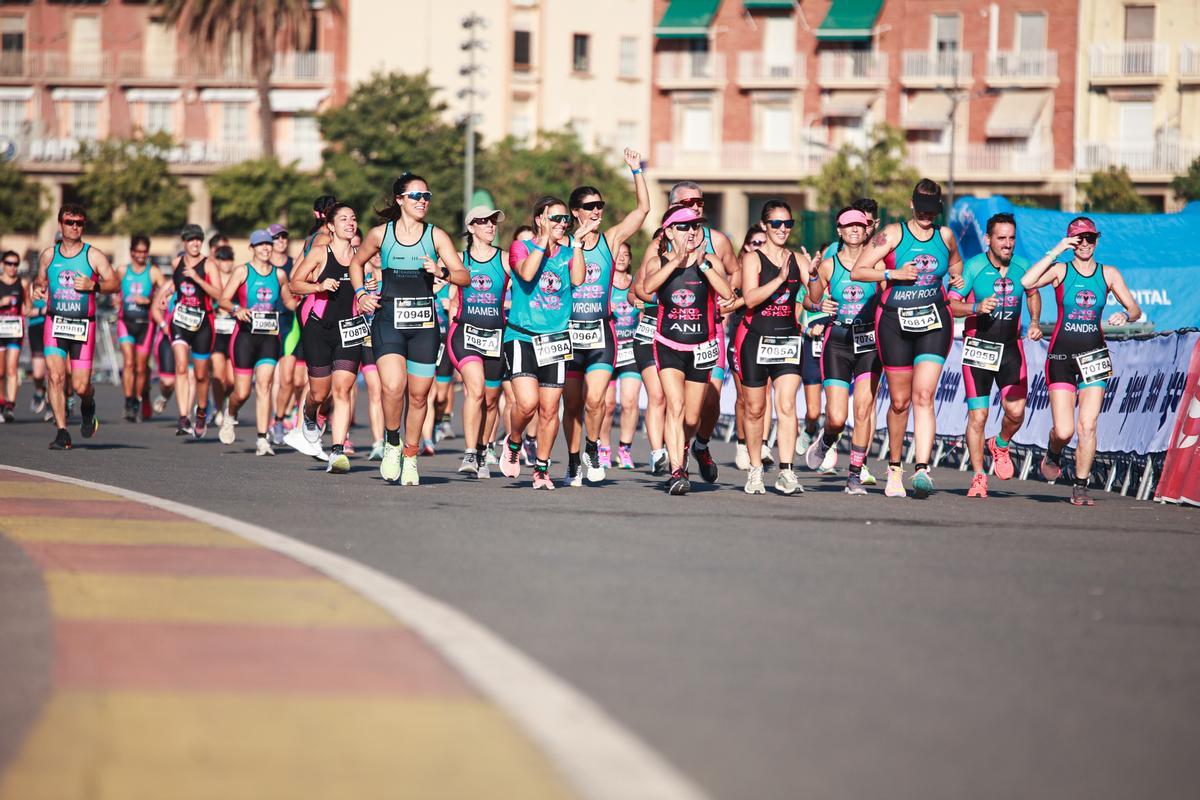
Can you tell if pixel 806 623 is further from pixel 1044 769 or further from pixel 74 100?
pixel 74 100

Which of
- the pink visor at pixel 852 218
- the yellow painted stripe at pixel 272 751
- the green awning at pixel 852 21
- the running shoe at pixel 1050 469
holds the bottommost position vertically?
the yellow painted stripe at pixel 272 751

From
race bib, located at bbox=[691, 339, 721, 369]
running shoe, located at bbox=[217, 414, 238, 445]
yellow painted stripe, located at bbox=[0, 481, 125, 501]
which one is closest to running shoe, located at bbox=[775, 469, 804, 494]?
race bib, located at bbox=[691, 339, 721, 369]

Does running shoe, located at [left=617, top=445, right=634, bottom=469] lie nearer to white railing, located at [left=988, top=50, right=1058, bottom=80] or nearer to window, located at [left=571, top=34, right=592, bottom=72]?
white railing, located at [left=988, top=50, right=1058, bottom=80]

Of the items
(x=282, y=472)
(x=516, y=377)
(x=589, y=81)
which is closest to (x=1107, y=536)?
(x=516, y=377)

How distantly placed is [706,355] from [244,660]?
7482 mm

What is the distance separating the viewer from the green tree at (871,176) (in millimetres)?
71250

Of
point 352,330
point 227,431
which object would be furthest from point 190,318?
point 352,330

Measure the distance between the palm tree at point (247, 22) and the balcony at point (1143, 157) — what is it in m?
28.6

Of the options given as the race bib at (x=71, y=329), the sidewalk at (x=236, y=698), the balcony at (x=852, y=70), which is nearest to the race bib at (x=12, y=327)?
the race bib at (x=71, y=329)

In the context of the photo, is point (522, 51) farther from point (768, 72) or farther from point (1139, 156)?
point (1139, 156)

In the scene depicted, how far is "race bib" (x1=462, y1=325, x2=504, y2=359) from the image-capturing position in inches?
579

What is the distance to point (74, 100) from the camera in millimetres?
82438

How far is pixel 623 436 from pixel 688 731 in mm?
12443

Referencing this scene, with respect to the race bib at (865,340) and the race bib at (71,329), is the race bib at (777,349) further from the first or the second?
the race bib at (71,329)
